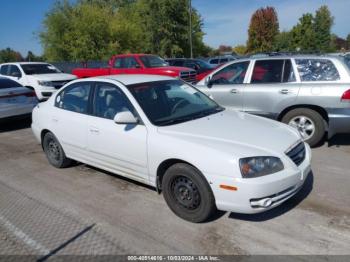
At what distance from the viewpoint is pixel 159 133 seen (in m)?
3.94

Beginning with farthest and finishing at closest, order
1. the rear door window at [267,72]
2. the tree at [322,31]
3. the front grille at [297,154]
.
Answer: the tree at [322,31]
the rear door window at [267,72]
the front grille at [297,154]

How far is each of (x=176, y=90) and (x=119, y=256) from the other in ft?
8.23

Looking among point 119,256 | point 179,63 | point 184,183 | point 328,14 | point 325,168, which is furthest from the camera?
point 328,14

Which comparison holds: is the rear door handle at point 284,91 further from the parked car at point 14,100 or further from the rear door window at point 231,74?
the parked car at point 14,100

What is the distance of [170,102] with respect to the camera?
15.2 feet

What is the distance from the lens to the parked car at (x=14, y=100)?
8812 millimetres

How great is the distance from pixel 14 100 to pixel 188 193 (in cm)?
702

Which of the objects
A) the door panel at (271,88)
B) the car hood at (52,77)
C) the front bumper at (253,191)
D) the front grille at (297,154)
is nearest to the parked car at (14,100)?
the car hood at (52,77)

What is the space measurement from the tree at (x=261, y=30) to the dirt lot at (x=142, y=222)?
61.8 metres

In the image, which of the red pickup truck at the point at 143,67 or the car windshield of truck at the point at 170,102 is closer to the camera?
the car windshield of truck at the point at 170,102

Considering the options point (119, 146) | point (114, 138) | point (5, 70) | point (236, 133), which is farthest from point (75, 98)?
point (5, 70)

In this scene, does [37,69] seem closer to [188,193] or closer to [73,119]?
[73,119]

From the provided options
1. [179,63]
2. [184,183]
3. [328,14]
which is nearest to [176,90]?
[184,183]

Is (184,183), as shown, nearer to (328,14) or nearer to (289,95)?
(289,95)
